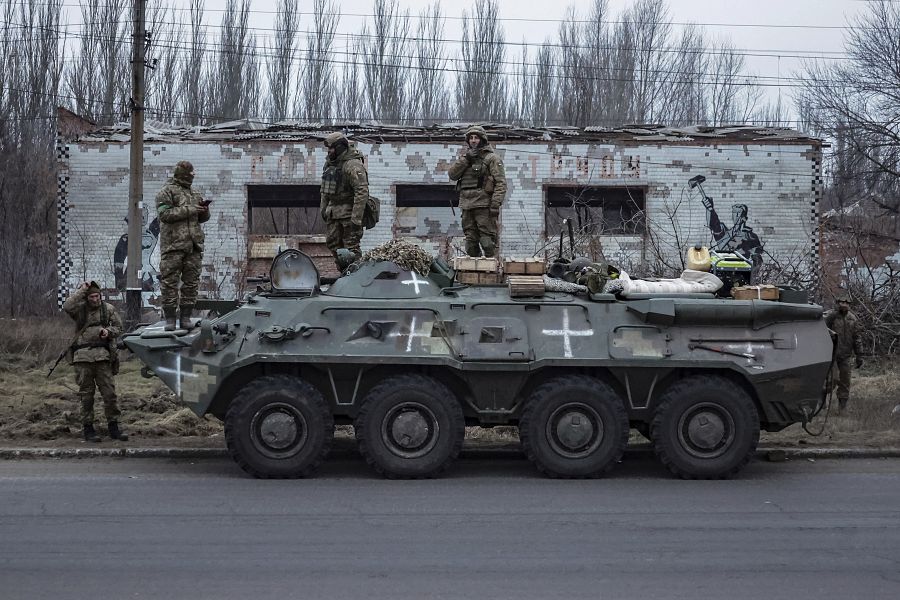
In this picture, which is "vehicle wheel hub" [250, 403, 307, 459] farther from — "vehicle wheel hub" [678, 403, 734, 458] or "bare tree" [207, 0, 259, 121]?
"bare tree" [207, 0, 259, 121]

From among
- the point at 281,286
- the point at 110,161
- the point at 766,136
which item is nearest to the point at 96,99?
the point at 110,161

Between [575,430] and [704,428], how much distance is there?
116cm

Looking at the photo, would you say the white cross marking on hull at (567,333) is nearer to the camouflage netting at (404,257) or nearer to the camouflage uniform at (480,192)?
the camouflage netting at (404,257)

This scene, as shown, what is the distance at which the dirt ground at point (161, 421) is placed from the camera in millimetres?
11352

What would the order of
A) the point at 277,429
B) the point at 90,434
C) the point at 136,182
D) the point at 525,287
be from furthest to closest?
1. the point at 136,182
2. the point at 90,434
3. the point at 525,287
4. the point at 277,429

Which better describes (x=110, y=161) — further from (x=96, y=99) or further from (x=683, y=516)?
(x=683, y=516)

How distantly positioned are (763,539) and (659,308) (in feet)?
8.80

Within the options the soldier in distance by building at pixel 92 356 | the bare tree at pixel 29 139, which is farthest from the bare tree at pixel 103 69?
the soldier in distance by building at pixel 92 356

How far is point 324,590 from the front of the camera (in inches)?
243

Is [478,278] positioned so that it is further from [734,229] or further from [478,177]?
[734,229]

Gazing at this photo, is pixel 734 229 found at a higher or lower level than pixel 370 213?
higher

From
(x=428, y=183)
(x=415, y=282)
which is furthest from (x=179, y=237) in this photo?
(x=428, y=183)

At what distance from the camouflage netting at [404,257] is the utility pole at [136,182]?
789cm

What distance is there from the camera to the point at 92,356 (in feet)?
36.7
